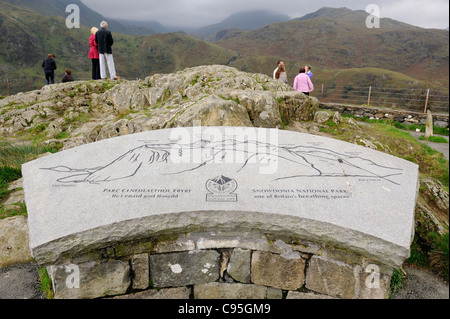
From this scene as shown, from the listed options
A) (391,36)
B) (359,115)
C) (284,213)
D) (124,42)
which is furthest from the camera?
(391,36)

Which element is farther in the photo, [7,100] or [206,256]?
[7,100]

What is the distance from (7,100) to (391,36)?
135 metres

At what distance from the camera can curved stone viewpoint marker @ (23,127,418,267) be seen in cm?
202

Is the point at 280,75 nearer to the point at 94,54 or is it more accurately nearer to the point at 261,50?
the point at 94,54

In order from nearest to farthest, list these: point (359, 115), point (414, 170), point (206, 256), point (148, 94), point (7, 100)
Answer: point (206, 256)
point (414, 170)
point (148, 94)
point (7, 100)
point (359, 115)

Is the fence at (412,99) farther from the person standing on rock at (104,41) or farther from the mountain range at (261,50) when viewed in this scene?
the mountain range at (261,50)

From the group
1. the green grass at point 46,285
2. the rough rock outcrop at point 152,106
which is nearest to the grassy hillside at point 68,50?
the rough rock outcrop at point 152,106

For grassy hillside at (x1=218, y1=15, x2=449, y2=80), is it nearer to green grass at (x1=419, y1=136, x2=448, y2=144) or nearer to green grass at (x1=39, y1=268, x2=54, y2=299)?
green grass at (x1=419, y1=136, x2=448, y2=144)

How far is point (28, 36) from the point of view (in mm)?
67938

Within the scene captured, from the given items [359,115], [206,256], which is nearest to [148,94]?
[206,256]

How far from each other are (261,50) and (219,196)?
132 meters

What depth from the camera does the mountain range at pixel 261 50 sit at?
209ft

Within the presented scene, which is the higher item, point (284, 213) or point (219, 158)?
point (219, 158)

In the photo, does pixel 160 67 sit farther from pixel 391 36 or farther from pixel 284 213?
pixel 284 213
